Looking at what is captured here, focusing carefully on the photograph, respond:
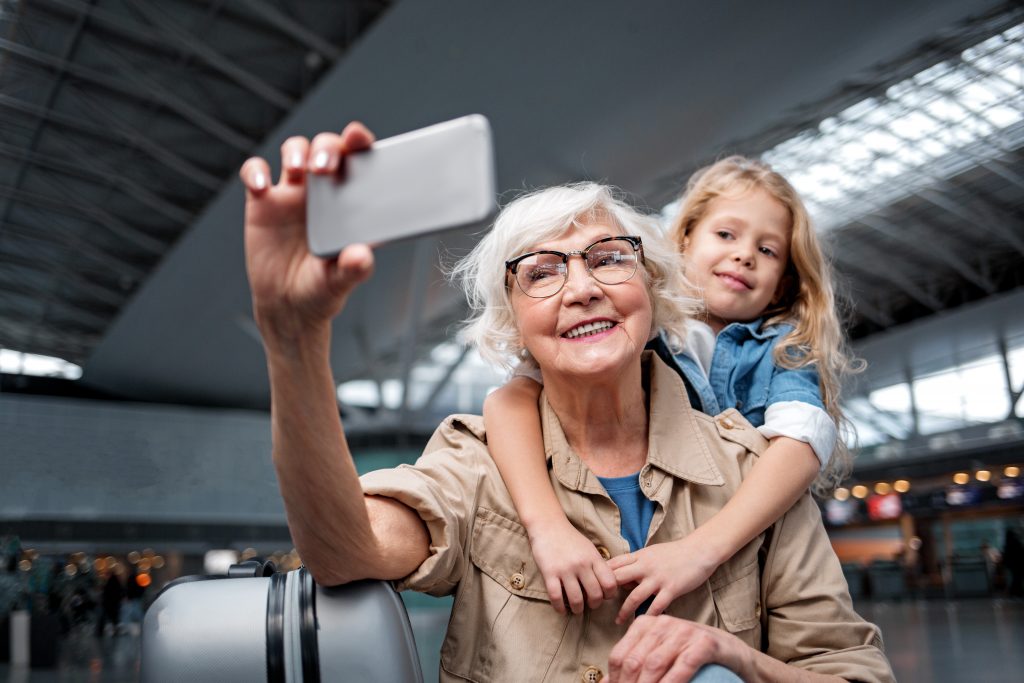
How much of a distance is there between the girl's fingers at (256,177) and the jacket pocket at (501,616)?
0.92 meters

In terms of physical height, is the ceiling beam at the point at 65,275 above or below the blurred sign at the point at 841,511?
above

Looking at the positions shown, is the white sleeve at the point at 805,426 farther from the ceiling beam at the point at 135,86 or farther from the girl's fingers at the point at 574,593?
the ceiling beam at the point at 135,86

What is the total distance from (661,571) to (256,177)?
1039 mm

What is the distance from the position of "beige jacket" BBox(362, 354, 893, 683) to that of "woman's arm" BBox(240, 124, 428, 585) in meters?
0.16

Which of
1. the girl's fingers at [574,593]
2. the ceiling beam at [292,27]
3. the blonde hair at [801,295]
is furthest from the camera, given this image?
the ceiling beam at [292,27]

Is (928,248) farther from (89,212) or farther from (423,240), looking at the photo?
(423,240)

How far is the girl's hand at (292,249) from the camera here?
3.19 ft

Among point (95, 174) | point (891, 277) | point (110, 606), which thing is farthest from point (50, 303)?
point (891, 277)

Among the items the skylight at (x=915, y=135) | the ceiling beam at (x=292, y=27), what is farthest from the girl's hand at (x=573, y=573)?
the skylight at (x=915, y=135)

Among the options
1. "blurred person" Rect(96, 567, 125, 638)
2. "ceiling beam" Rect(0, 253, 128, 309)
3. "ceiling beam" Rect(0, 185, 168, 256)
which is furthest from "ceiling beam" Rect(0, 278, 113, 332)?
"blurred person" Rect(96, 567, 125, 638)

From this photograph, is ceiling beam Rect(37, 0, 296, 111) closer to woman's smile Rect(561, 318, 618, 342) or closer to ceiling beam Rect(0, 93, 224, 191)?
ceiling beam Rect(0, 93, 224, 191)

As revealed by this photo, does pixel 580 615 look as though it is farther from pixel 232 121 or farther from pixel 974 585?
pixel 974 585

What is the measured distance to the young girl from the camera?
1606mm

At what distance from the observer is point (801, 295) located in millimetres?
2678
